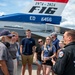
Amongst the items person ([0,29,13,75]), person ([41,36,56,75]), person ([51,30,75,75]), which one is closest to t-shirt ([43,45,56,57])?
person ([41,36,56,75])

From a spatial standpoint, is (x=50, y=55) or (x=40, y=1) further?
(x=40, y=1)

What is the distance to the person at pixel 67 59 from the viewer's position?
348 cm

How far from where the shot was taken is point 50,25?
1439 centimetres

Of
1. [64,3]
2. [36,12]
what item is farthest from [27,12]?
[64,3]

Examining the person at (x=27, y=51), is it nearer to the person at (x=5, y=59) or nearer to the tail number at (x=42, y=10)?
the person at (x=5, y=59)

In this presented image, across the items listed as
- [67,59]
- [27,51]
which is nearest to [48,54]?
[27,51]

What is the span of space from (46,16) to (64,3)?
80.4 inches

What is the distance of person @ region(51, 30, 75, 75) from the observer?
11.4ft

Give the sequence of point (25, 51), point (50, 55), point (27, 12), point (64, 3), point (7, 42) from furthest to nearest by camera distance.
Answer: point (64, 3), point (27, 12), point (25, 51), point (50, 55), point (7, 42)

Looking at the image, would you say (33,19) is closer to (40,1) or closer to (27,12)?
(27,12)

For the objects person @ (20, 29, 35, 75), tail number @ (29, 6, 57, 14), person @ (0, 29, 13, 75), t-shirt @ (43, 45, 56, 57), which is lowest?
person @ (20, 29, 35, 75)

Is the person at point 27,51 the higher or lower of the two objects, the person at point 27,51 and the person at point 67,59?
the lower

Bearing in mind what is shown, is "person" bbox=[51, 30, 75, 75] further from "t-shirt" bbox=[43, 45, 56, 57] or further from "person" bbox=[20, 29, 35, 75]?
"person" bbox=[20, 29, 35, 75]

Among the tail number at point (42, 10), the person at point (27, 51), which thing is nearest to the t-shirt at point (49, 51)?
the person at point (27, 51)
